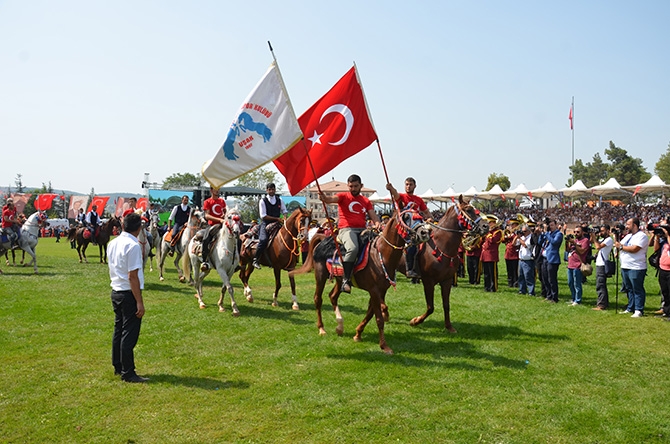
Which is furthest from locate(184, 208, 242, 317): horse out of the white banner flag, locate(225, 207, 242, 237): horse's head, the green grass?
the white banner flag

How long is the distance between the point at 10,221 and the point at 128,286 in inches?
579

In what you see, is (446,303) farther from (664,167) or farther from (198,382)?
(664,167)

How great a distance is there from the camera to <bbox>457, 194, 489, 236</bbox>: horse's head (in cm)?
997

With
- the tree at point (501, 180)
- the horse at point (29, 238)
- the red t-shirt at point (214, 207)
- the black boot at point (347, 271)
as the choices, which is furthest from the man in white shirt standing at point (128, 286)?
the tree at point (501, 180)

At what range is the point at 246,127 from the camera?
8.90m

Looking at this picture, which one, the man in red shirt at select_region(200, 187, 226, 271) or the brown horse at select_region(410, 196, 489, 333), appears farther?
the man in red shirt at select_region(200, 187, 226, 271)

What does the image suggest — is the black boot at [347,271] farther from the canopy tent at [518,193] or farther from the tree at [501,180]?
the tree at [501,180]

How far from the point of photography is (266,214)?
1284cm

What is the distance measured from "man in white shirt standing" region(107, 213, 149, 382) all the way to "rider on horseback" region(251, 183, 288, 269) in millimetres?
5758

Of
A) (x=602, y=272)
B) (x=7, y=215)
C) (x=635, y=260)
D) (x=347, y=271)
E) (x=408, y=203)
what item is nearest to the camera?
(x=347, y=271)

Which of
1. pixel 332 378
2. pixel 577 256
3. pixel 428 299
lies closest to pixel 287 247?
pixel 428 299

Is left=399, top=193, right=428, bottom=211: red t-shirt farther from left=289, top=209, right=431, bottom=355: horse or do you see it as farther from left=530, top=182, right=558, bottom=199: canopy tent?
left=530, top=182, right=558, bottom=199: canopy tent

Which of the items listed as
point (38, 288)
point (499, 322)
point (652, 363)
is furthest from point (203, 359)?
point (38, 288)

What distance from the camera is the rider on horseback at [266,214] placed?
12688 millimetres
